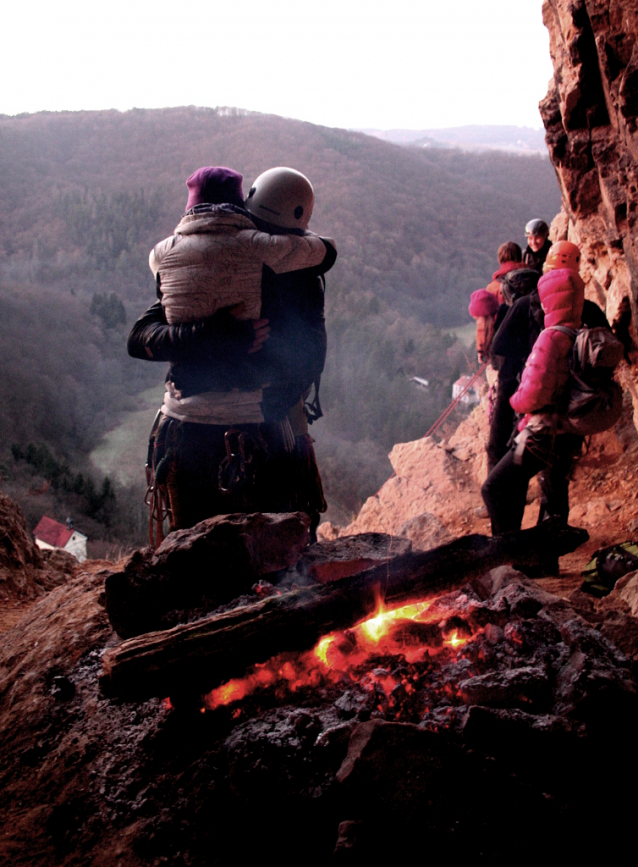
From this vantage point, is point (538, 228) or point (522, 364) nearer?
point (522, 364)

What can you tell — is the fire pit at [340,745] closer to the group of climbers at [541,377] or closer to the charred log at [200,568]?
the charred log at [200,568]

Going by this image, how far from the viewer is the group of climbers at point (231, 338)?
2.14 m

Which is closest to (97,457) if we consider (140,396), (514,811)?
(140,396)

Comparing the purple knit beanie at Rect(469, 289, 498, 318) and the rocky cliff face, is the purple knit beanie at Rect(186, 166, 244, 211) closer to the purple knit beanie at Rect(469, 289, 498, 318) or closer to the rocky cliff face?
the rocky cliff face

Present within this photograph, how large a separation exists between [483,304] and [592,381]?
7.13ft

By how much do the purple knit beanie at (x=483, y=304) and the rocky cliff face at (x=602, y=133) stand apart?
57.2 inches

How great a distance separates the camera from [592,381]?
274 cm

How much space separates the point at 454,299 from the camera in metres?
17.8

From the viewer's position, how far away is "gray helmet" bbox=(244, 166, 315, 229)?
2301 mm

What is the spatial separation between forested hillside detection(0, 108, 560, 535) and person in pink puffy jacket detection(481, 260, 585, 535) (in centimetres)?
858

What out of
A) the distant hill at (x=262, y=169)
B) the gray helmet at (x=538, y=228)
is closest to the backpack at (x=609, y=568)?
the gray helmet at (x=538, y=228)

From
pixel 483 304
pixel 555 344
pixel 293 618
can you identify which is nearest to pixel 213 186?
pixel 293 618

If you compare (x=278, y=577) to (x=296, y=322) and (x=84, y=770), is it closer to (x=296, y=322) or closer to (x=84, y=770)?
(x=84, y=770)

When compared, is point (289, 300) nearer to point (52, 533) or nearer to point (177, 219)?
point (52, 533)
